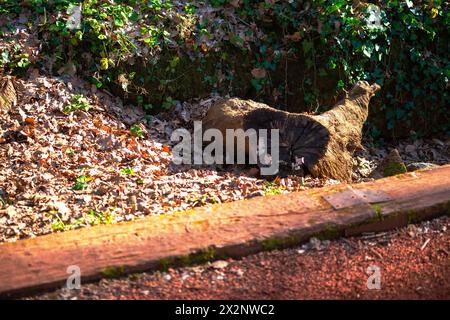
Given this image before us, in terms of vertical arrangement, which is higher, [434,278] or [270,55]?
[270,55]

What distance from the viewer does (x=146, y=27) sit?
5602 mm

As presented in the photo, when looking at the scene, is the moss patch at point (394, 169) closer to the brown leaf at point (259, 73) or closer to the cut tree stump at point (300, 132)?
the cut tree stump at point (300, 132)

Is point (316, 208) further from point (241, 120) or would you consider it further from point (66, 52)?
point (66, 52)

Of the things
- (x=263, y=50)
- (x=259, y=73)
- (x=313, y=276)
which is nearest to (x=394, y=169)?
(x=259, y=73)

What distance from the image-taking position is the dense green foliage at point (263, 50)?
538 centimetres

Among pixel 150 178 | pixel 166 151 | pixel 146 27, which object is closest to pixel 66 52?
pixel 146 27

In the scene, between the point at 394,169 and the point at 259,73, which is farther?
the point at 259,73

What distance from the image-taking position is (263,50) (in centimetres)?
580

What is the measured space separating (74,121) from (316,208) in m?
2.55

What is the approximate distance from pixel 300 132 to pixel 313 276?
2075 millimetres

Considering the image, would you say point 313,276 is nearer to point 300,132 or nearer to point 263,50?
point 300,132

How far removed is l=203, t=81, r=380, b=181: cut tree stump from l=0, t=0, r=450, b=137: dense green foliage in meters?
0.80

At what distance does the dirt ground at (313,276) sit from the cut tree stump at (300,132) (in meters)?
1.52

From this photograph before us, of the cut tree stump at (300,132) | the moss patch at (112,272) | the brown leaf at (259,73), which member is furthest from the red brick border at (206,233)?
the brown leaf at (259,73)
